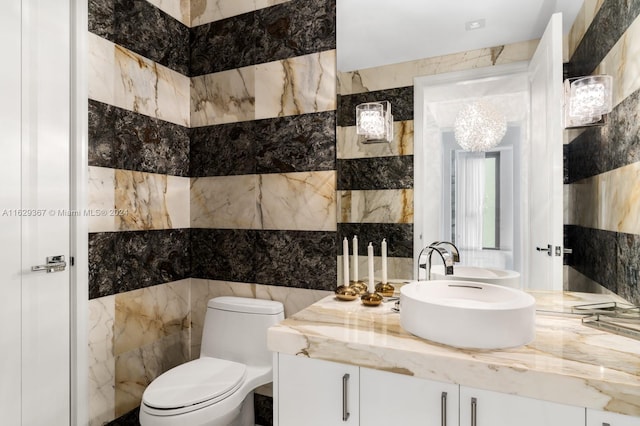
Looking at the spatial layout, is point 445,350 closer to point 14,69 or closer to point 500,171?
point 500,171

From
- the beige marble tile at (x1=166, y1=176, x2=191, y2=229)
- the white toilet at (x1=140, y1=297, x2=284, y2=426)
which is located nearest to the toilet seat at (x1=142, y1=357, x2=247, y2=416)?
the white toilet at (x1=140, y1=297, x2=284, y2=426)

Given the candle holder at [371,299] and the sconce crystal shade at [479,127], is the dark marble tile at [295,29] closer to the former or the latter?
the sconce crystal shade at [479,127]

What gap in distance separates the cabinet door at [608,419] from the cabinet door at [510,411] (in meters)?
0.02

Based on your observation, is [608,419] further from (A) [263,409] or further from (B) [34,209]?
(B) [34,209]

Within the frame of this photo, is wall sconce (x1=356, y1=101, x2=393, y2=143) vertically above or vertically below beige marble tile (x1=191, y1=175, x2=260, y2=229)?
above

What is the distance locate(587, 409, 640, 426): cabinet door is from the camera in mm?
838

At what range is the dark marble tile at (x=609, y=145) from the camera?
46.8 inches

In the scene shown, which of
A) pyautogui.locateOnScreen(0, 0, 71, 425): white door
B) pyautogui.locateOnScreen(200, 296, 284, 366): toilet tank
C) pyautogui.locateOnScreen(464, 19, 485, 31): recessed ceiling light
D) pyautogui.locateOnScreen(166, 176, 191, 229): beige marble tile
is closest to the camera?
pyautogui.locateOnScreen(0, 0, 71, 425): white door

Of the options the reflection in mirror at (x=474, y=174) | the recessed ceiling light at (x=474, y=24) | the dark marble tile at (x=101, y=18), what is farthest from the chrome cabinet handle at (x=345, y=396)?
the dark marble tile at (x=101, y=18)

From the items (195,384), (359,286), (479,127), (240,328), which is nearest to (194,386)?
(195,384)

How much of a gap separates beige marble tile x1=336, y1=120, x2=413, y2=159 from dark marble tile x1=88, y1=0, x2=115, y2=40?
117 cm

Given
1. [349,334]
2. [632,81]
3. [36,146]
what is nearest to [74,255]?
[36,146]

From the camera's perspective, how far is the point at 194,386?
1499mm

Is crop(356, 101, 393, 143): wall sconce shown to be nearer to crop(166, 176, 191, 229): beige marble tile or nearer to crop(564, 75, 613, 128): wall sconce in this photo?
crop(564, 75, 613, 128): wall sconce
